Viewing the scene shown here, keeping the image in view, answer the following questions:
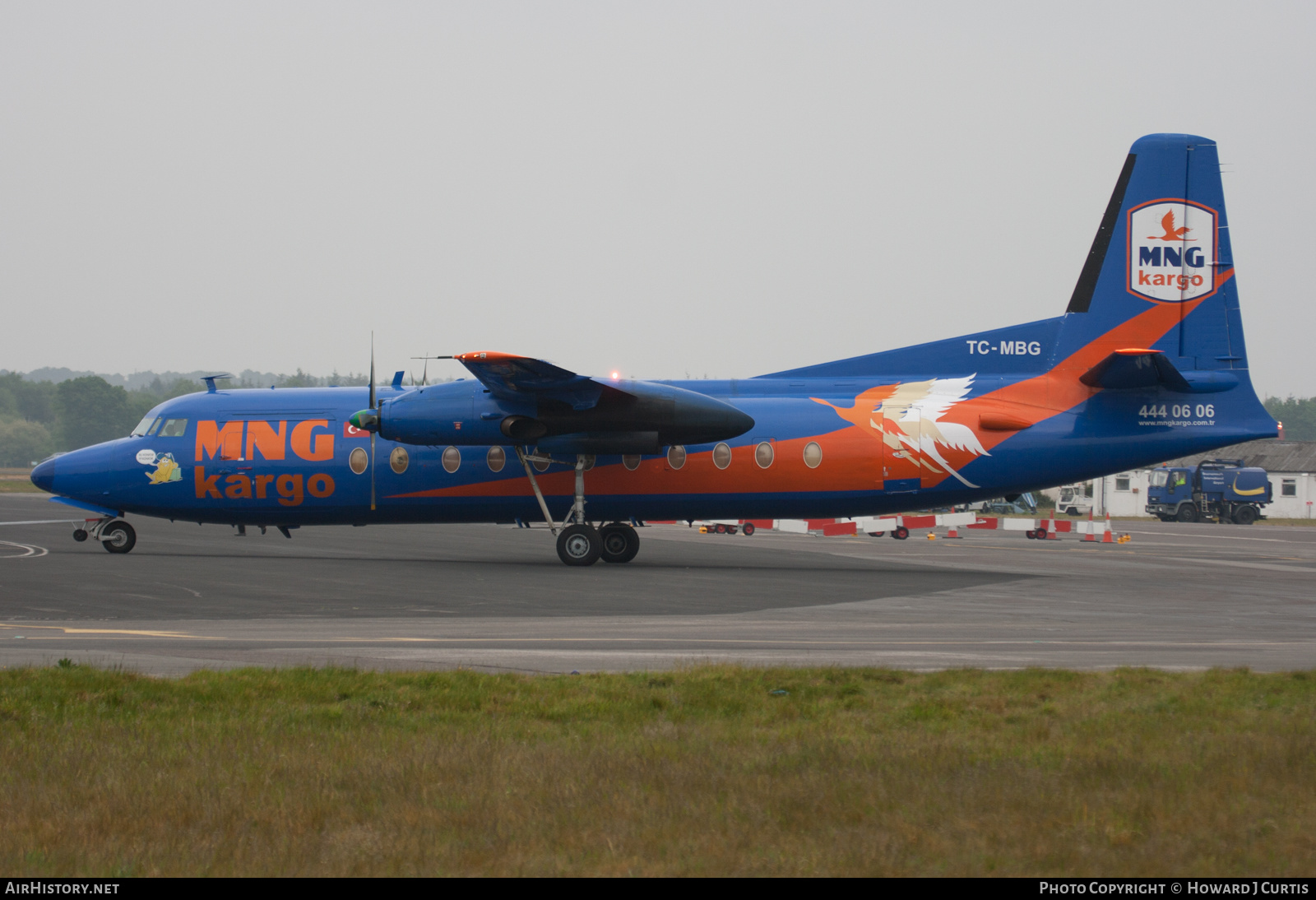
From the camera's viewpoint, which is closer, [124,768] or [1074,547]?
[124,768]

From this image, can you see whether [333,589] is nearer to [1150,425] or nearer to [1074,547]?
[1150,425]

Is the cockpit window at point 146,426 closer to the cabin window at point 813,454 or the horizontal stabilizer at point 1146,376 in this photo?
the cabin window at point 813,454

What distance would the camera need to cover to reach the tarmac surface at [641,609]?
12.2 metres

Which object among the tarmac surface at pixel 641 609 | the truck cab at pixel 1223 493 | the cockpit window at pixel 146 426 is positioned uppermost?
the cockpit window at pixel 146 426

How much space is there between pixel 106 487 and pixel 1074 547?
91.2 feet

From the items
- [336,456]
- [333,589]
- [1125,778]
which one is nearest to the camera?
[1125,778]

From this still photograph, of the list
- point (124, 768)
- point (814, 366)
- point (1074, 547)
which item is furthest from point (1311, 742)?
point (1074, 547)

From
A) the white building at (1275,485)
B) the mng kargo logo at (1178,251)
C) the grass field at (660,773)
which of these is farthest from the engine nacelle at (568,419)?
the white building at (1275,485)

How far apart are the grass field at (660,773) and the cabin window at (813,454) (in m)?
13.5

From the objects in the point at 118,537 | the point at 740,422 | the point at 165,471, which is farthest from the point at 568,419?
the point at 118,537

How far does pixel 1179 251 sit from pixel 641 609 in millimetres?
14891

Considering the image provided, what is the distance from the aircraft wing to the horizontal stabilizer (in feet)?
32.9
